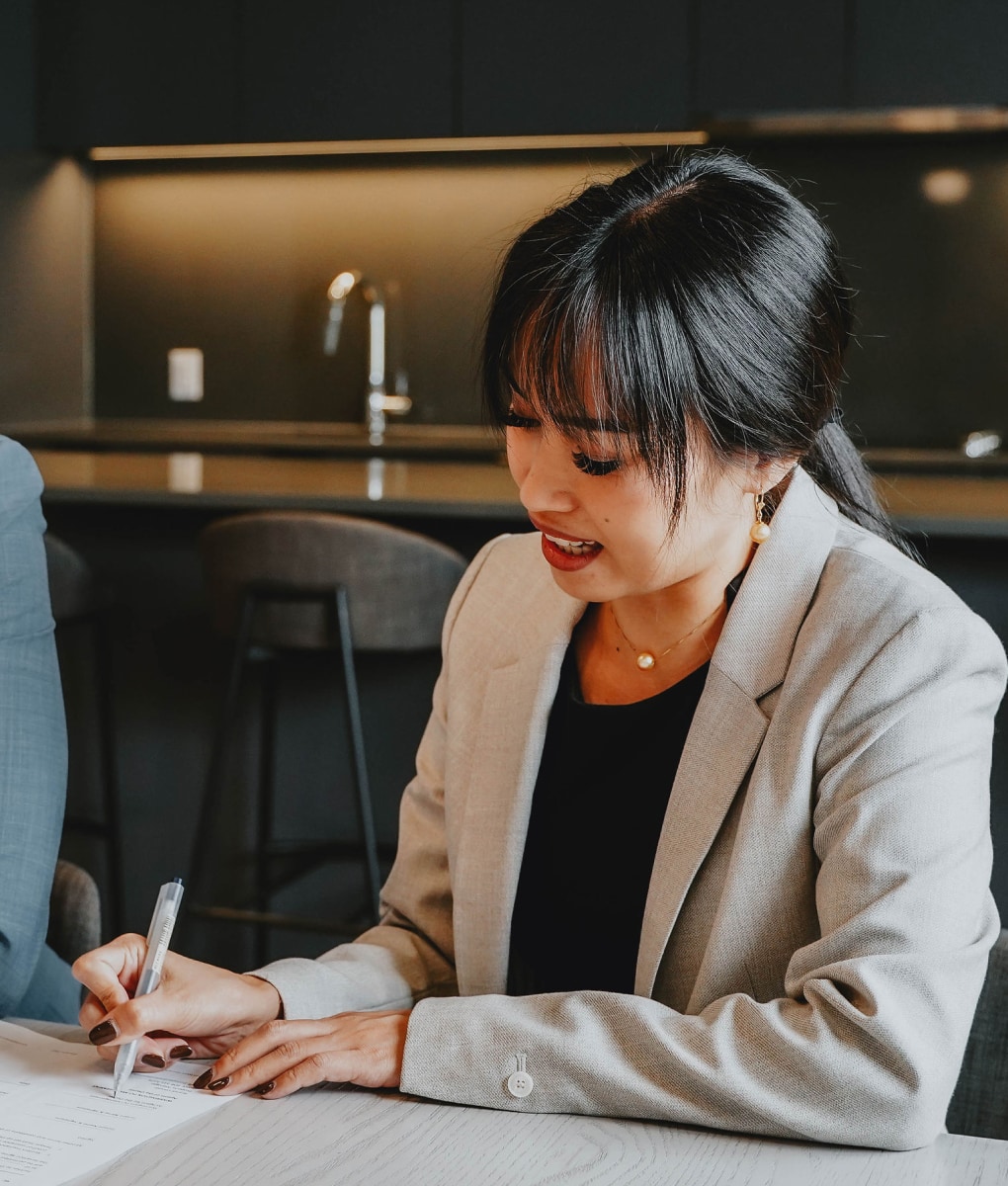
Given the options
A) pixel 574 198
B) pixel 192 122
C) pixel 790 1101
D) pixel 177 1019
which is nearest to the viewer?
pixel 790 1101

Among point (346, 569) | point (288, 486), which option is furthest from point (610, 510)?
point (288, 486)

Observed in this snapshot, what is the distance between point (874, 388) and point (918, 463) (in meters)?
0.50

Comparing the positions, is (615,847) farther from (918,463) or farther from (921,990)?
(918,463)

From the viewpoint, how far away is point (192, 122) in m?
4.48

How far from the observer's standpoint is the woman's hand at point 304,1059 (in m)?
0.97

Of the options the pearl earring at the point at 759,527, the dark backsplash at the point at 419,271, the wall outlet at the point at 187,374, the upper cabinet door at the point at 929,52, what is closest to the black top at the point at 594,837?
the pearl earring at the point at 759,527

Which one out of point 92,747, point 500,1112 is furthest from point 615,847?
point 92,747

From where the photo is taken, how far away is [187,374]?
4859 mm

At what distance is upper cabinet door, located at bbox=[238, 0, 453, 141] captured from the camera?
421 centimetres

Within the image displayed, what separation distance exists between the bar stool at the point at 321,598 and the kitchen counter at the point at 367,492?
0.10 metres

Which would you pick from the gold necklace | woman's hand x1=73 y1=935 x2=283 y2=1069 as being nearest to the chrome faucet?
the gold necklace

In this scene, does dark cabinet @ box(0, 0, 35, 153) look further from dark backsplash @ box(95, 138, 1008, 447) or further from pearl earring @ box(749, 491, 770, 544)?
pearl earring @ box(749, 491, 770, 544)

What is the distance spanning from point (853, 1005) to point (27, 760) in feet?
2.51

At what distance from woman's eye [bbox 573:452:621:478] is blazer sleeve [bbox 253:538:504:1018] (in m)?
0.33
